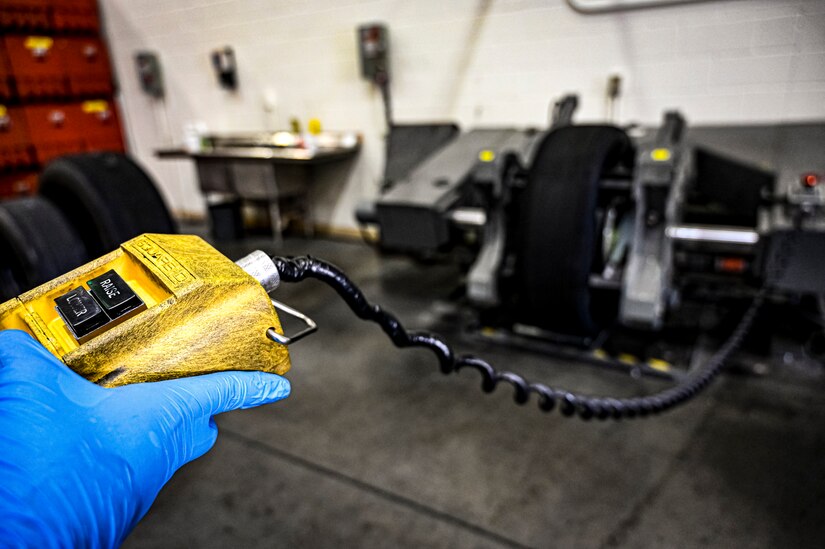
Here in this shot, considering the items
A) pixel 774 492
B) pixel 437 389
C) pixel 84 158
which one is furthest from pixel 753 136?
pixel 84 158

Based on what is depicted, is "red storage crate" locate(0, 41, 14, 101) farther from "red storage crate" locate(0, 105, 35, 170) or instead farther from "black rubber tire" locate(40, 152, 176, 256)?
"black rubber tire" locate(40, 152, 176, 256)

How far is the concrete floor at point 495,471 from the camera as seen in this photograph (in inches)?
53.7

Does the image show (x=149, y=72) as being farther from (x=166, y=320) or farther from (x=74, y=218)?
(x=166, y=320)

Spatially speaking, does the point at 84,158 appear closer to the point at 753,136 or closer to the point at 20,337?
the point at 20,337

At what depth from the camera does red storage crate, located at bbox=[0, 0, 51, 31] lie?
3.96 m

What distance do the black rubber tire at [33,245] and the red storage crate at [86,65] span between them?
3615mm

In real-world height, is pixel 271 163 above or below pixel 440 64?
below

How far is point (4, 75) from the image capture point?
4012 mm

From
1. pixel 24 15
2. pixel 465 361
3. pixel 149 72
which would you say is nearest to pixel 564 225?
pixel 465 361

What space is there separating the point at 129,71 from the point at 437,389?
4429 mm

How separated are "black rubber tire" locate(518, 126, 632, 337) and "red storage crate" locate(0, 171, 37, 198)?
14.0 ft

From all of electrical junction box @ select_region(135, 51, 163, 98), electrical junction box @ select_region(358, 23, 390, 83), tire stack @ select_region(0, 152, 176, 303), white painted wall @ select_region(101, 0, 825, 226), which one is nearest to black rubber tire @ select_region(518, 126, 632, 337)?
white painted wall @ select_region(101, 0, 825, 226)

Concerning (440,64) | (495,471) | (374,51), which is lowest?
(495,471)

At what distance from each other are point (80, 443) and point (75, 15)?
523cm
